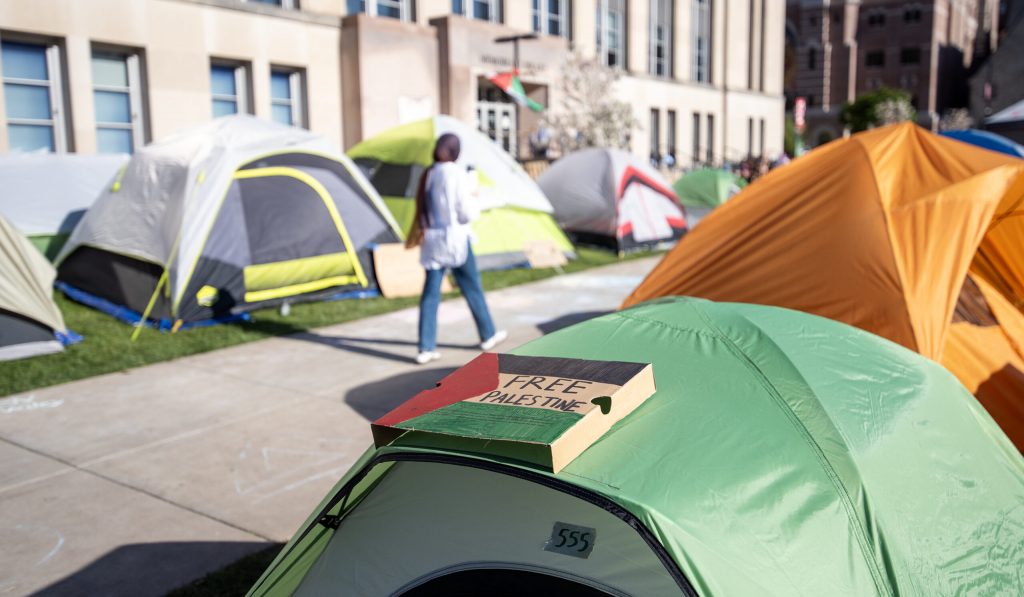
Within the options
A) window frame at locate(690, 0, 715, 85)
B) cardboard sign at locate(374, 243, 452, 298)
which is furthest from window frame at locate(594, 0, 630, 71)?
cardboard sign at locate(374, 243, 452, 298)

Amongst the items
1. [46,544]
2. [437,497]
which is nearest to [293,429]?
[46,544]

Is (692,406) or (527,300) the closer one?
(692,406)

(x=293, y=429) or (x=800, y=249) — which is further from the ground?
(x=800, y=249)

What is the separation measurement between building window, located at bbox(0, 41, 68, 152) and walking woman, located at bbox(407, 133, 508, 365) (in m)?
10.4

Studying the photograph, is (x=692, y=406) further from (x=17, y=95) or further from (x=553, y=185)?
(x=17, y=95)

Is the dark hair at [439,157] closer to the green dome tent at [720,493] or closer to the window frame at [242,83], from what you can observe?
the green dome tent at [720,493]

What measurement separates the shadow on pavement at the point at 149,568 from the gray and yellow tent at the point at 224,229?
463 cm

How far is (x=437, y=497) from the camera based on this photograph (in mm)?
2600

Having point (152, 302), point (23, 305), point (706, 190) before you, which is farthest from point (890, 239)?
point (706, 190)

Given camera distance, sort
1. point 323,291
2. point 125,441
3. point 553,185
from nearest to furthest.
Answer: point 125,441 → point 323,291 → point 553,185

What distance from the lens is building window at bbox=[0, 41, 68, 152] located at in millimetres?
14195

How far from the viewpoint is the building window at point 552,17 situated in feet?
84.1

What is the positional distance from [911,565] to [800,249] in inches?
126

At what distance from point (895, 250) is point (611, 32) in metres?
26.0
